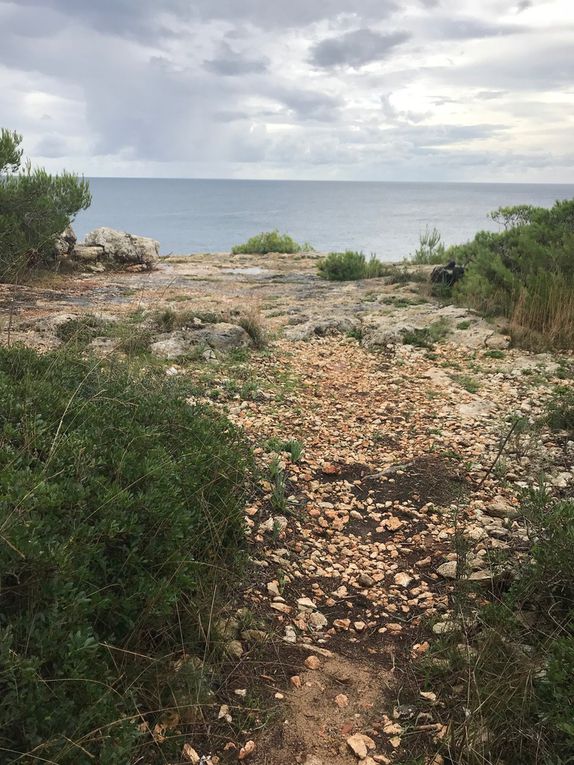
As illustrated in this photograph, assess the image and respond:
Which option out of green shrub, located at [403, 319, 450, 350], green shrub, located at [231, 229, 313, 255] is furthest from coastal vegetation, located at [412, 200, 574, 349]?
green shrub, located at [231, 229, 313, 255]

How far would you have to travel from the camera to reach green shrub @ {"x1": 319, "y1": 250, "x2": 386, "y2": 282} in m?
19.4

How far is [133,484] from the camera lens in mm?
2895

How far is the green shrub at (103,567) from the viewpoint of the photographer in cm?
199

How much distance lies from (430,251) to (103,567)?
810 inches

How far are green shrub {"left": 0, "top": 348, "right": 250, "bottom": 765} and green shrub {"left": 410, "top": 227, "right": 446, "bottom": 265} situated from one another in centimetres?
1809

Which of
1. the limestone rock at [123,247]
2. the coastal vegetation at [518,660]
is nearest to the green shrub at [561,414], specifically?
the coastal vegetation at [518,660]

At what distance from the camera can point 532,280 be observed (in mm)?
11250

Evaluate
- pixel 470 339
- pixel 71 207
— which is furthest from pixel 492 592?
pixel 71 207

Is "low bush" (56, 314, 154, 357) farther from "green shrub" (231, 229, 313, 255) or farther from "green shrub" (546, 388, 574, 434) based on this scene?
"green shrub" (231, 229, 313, 255)

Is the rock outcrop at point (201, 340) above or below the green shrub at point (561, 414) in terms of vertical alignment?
above

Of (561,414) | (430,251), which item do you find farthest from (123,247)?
(561,414)

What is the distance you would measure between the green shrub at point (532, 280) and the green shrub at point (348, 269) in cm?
456

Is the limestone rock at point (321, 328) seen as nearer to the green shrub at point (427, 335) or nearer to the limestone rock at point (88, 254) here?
the green shrub at point (427, 335)

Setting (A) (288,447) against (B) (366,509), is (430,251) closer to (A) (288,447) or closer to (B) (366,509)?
(A) (288,447)
